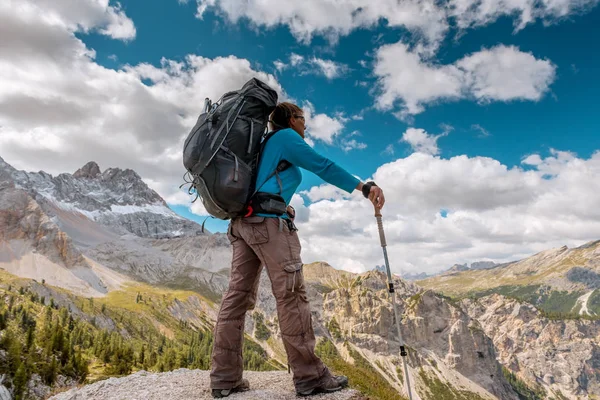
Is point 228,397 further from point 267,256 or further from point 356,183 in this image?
point 356,183

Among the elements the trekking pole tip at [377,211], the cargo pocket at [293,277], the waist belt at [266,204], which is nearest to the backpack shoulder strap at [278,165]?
the waist belt at [266,204]

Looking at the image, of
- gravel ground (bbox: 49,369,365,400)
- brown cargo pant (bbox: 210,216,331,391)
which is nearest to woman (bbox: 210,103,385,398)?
brown cargo pant (bbox: 210,216,331,391)

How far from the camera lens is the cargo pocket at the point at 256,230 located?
671cm

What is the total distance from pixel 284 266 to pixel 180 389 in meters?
3.77

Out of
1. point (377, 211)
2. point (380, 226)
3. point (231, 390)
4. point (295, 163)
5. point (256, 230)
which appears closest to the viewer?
point (256, 230)

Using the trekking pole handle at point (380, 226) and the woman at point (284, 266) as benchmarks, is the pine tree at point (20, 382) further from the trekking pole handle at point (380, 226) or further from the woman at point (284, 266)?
the trekking pole handle at point (380, 226)

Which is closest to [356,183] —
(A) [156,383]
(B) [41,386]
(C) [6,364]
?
(A) [156,383]

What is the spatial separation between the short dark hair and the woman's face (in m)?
0.05

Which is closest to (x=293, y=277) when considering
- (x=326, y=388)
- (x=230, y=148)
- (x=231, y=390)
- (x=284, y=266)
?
(x=284, y=266)

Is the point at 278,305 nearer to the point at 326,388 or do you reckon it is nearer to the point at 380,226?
the point at 326,388

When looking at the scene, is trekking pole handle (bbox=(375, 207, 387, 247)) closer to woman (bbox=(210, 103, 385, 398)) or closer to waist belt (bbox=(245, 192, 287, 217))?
woman (bbox=(210, 103, 385, 398))

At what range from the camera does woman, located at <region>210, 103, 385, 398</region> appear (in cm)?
669

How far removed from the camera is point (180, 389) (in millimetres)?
8023

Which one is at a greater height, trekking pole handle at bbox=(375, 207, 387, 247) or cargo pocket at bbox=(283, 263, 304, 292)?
trekking pole handle at bbox=(375, 207, 387, 247)
